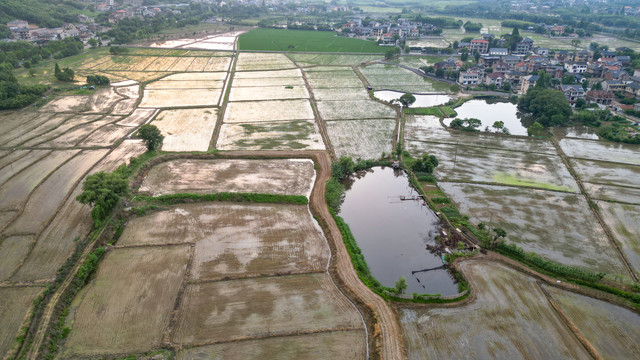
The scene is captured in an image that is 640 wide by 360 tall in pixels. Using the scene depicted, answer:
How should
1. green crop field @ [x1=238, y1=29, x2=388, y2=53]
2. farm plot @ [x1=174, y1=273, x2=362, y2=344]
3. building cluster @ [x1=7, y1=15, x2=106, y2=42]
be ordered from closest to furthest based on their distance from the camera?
farm plot @ [x1=174, y1=273, x2=362, y2=344], green crop field @ [x1=238, y1=29, x2=388, y2=53], building cluster @ [x1=7, y1=15, x2=106, y2=42]

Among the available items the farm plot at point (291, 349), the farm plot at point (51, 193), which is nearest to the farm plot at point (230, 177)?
the farm plot at point (51, 193)

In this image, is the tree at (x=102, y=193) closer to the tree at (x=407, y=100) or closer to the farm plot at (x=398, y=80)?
the tree at (x=407, y=100)

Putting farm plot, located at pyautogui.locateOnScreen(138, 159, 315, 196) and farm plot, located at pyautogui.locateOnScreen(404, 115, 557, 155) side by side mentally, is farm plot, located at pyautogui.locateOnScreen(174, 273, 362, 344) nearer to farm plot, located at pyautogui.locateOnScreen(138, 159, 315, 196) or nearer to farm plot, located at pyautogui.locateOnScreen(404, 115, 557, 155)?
farm plot, located at pyautogui.locateOnScreen(138, 159, 315, 196)

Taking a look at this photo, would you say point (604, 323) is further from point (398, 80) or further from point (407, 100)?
point (398, 80)

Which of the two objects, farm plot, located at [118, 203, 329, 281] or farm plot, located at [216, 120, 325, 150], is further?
farm plot, located at [216, 120, 325, 150]

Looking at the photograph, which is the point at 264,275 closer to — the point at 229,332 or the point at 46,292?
the point at 229,332

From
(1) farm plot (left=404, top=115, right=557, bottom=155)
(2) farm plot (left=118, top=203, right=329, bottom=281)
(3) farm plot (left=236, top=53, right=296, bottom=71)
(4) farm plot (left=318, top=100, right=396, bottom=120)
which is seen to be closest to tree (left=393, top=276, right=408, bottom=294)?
(2) farm plot (left=118, top=203, right=329, bottom=281)
